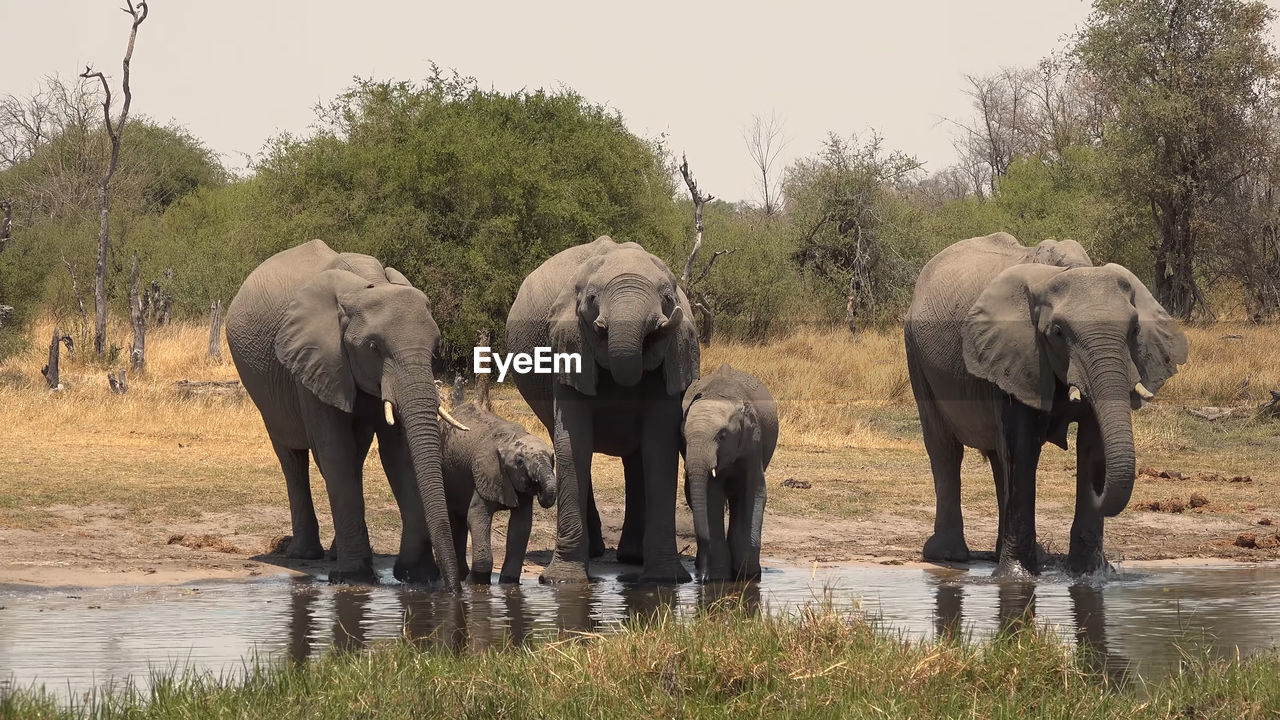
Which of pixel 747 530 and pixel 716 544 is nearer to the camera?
pixel 716 544

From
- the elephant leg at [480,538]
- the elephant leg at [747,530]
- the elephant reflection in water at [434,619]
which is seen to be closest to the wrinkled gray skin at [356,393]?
the elephant reflection in water at [434,619]

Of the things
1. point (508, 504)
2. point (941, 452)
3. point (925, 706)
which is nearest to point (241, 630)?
point (508, 504)

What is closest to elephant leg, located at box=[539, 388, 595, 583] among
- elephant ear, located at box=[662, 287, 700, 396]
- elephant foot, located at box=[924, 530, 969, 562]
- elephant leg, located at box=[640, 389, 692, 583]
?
elephant leg, located at box=[640, 389, 692, 583]

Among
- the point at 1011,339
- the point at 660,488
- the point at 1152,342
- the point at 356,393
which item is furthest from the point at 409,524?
the point at 1152,342

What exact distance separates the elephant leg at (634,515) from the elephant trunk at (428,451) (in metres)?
2.18

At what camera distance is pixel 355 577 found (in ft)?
37.8

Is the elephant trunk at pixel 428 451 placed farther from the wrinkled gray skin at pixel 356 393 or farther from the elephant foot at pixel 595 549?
the elephant foot at pixel 595 549

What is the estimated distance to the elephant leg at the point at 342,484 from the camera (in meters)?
11.5

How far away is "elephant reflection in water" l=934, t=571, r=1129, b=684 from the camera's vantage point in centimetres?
828

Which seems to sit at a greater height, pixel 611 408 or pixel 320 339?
pixel 320 339

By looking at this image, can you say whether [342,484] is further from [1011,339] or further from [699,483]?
[1011,339]

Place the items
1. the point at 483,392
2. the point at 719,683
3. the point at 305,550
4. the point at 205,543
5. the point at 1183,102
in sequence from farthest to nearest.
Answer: the point at 1183,102, the point at 483,392, the point at 205,543, the point at 305,550, the point at 719,683

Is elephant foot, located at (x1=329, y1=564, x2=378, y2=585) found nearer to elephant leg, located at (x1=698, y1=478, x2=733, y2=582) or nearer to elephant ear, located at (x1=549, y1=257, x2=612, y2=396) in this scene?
elephant ear, located at (x1=549, y1=257, x2=612, y2=396)

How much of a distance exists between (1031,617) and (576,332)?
3915 millimetres
